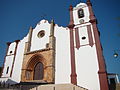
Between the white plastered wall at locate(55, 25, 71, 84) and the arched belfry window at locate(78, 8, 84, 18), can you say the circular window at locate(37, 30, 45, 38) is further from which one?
the arched belfry window at locate(78, 8, 84, 18)

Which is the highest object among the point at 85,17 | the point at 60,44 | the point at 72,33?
the point at 85,17

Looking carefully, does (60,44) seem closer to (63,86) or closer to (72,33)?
(72,33)

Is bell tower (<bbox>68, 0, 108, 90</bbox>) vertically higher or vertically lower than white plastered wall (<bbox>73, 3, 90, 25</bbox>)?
lower

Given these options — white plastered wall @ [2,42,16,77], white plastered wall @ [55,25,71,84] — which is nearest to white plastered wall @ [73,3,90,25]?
white plastered wall @ [55,25,71,84]

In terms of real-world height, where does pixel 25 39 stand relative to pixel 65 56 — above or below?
above

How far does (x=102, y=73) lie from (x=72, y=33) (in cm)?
747

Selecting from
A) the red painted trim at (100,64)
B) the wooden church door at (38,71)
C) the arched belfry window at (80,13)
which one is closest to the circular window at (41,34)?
the wooden church door at (38,71)

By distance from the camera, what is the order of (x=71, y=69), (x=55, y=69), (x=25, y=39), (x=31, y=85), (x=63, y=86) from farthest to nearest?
(x=25, y=39) → (x=55, y=69) → (x=71, y=69) → (x=31, y=85) → (x=63, y=86)

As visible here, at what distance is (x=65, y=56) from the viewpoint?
16234 mm

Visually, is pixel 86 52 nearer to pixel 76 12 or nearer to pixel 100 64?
pixel 100 64

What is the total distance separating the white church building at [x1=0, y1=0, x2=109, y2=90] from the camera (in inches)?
550

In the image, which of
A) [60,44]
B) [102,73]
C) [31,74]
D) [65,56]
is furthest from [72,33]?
[31,74]

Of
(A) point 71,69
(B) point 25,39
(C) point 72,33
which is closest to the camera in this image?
(A) point 71,69

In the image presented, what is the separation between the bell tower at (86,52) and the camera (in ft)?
43.3
